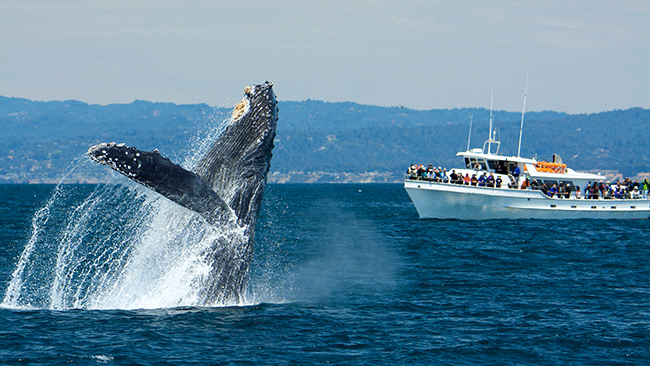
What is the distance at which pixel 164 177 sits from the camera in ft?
32.9

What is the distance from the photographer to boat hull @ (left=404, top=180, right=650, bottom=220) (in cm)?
4262

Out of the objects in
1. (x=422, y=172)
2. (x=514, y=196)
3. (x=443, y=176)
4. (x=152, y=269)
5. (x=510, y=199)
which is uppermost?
(x=422, y=172)

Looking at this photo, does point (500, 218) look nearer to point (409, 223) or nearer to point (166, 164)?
point (409, 223)

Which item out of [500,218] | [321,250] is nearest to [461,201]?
[500,218]

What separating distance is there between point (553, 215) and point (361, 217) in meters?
13.9

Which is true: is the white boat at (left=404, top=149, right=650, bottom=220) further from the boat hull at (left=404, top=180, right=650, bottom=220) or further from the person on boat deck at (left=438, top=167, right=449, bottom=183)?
the person on boat deck at (left=438, top=167, right=449, bottom=183)

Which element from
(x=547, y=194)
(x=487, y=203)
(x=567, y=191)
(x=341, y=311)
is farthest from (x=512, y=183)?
(x=341, y=311)

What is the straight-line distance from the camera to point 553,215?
44.6m

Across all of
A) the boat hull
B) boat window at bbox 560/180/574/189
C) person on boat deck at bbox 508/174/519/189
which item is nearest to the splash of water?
the boat hull

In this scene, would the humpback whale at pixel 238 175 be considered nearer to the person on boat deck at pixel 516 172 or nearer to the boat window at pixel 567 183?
the person on boat deck at pixel 516 172

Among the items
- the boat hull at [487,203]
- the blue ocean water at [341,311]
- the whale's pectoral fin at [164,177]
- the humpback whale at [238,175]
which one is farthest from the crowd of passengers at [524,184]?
the whale's pectoral fin at [164,177]

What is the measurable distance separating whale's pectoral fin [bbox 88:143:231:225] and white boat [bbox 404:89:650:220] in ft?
104

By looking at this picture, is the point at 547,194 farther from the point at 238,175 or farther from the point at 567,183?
the point at 238,175

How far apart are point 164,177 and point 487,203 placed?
34928 mm
